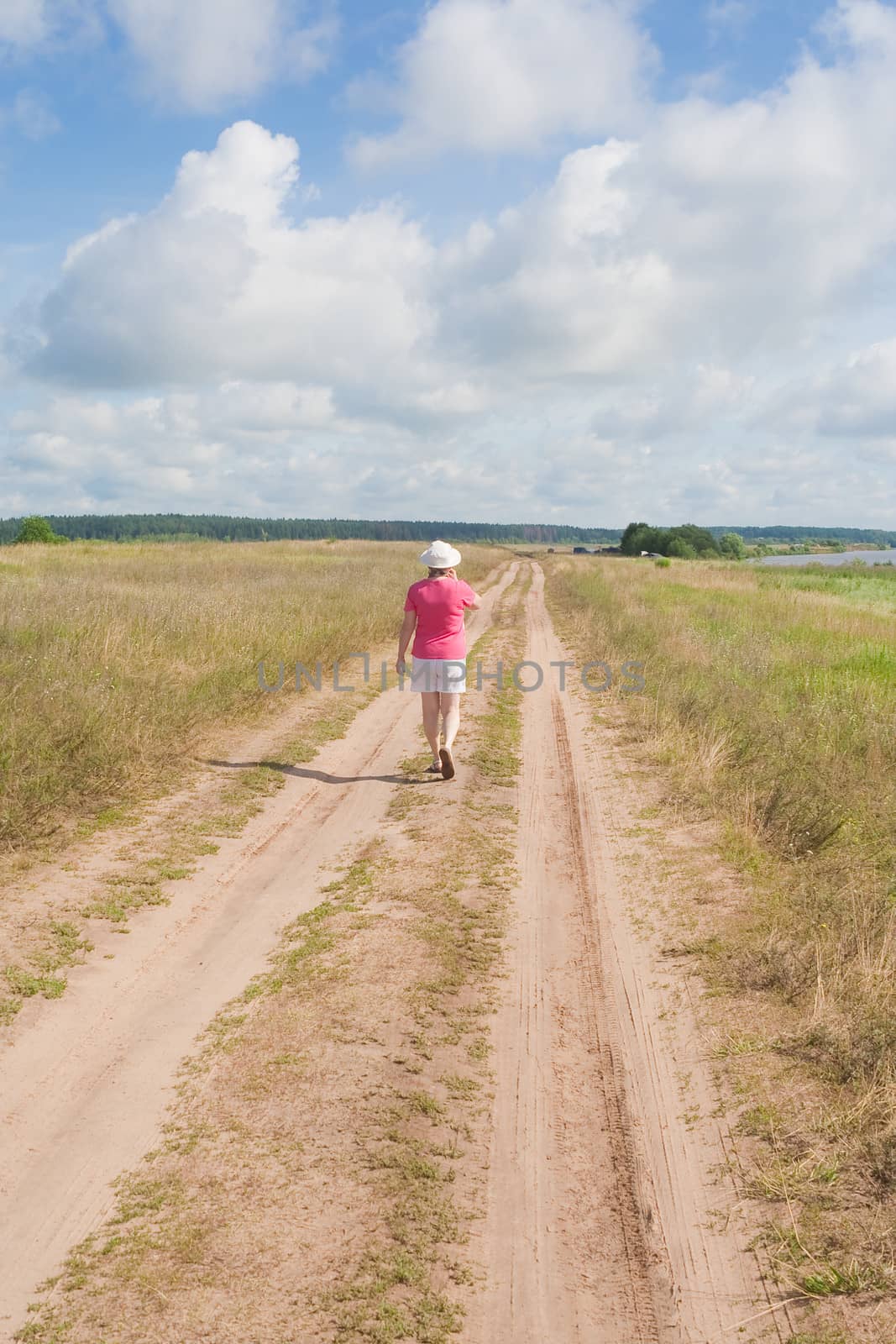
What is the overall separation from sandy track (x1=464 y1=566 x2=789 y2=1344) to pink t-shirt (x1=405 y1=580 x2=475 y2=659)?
117 inches

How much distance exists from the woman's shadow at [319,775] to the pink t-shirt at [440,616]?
1.12 m

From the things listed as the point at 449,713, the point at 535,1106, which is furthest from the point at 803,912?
the point at 449,713

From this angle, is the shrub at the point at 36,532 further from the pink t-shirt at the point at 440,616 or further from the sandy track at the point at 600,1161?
the sandy track at the point at 600,1161

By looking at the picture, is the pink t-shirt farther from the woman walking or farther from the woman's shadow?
the woman's shadow

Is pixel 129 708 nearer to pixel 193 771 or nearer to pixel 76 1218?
pixel 193 771

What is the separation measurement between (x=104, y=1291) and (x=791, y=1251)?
2050 millimetres

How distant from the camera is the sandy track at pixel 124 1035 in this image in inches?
114

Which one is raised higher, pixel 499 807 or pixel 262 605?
pixel 262 605

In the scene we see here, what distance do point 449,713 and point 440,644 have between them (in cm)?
64

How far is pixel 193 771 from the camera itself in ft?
26.3

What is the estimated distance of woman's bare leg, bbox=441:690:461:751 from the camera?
320 inches

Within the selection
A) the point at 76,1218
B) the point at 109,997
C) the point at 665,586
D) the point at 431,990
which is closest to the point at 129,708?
the point at 109,997

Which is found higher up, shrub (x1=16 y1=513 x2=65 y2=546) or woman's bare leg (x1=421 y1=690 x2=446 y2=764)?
shrub (x1=16 y1=513 x2=65 y2=546)

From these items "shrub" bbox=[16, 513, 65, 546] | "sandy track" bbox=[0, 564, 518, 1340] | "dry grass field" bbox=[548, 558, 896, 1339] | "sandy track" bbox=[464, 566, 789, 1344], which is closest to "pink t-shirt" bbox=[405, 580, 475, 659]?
"sandy track" bbox=[0, 564, 518, 1340]
